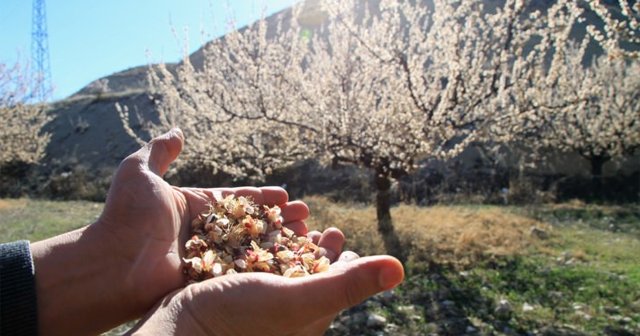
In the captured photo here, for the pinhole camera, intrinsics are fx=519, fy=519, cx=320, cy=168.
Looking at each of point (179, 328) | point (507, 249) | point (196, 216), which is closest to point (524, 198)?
point (507, 249)

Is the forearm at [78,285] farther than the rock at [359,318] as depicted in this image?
No

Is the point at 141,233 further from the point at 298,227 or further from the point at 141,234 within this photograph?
the point at 298,227

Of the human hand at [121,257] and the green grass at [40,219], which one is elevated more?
the human hand at [121,257]

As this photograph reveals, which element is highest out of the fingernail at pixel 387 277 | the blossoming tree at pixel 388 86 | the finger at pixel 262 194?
the blossoming tree at pixel 388 86

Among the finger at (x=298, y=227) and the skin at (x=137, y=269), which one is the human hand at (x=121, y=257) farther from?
the finger at (x=298, y=227)

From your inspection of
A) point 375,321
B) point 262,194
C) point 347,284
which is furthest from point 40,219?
point 347,284

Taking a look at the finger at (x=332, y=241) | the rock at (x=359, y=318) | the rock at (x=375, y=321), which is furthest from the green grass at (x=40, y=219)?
the finger at (x=332, y=241)
